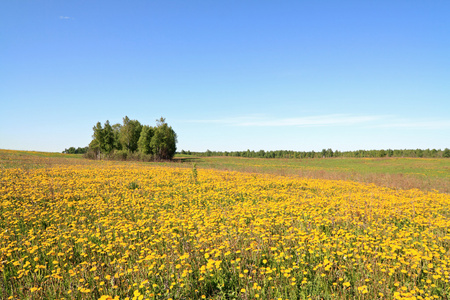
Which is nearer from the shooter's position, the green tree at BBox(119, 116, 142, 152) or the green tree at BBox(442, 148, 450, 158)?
the green tree at BBox(119, 116, 142, 152)

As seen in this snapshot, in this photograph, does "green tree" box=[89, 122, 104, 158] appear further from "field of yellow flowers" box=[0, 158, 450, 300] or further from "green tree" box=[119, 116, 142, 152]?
"field of yellow flowers" box=[0, 158, 450, 300]

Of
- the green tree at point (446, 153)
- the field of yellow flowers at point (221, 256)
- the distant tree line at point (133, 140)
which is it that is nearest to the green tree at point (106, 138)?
the distant tree line at point (133, 140)

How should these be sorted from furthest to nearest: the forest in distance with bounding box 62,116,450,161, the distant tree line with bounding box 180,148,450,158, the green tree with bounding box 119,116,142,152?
the distant tree line with bounding box 180,148,450,158 → the green tree with bounding box 119,116,142,152 → the forest in distance with bounding box 62,116,450,161

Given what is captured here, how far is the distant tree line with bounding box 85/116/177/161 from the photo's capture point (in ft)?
195

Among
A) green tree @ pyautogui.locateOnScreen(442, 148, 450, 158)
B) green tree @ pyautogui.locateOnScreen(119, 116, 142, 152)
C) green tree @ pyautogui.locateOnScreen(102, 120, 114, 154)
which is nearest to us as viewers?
green tree @ pyautogui.locateOnScreen(102, 120, 114, 154)

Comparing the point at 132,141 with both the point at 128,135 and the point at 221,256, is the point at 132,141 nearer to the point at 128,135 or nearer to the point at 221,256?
the point at 128,135

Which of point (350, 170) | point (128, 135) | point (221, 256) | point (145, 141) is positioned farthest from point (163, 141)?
point (221, 256)

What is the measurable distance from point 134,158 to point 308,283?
5395 cm

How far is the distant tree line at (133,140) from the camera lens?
59.3 metres

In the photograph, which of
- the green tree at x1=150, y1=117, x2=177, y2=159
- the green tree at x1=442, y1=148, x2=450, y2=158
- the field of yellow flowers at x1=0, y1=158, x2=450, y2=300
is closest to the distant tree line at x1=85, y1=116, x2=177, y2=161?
the green tree at x1=150, y1=117, x2=177, y2=159

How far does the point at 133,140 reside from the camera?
63562mm

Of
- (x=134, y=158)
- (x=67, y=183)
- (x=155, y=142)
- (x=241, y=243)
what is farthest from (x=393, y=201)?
(x=155, y=142)

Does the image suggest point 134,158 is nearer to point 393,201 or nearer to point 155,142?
point 155,142

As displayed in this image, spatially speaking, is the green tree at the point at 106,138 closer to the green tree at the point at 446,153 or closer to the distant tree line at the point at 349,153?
the distant tree line at the point at 349,153
